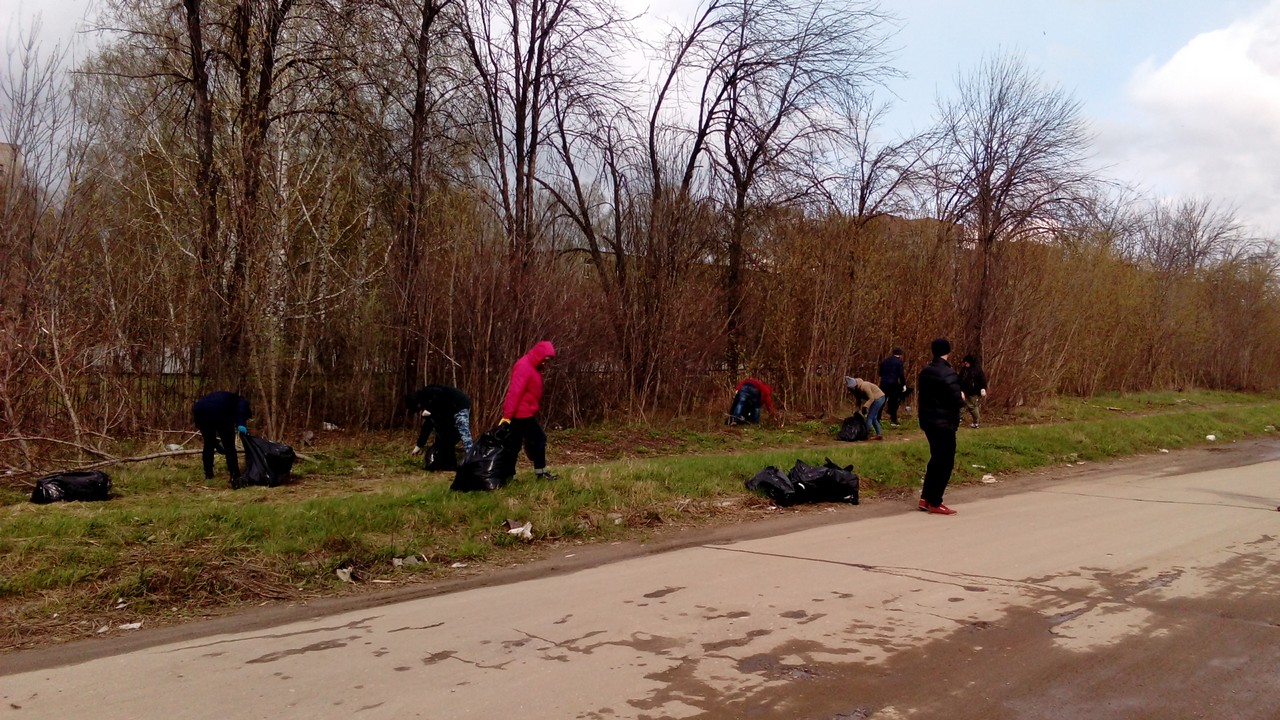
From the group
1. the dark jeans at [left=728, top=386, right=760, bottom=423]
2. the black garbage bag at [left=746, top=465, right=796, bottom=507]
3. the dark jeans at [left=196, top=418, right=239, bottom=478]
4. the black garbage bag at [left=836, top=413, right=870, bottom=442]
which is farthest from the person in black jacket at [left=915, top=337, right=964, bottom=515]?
the dark jeans at [left=196, top=418, right=239, bottom=478]

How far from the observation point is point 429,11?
47.8ft

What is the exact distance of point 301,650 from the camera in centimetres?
505

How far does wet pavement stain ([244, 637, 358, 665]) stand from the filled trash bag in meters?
6.01

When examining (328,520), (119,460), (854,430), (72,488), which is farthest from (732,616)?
(854,430)

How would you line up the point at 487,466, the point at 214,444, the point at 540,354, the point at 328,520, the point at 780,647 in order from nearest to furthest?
the point at 780,647 < the point at 328,520 < the point at 487,466 < the point at 540,354 < the point at 214,444

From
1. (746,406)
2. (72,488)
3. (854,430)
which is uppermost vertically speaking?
(746,406)

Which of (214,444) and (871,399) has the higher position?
(871,399)

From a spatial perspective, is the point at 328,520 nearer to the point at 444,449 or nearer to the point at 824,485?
the point at 444,449

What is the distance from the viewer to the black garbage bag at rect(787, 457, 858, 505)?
10.2 metres

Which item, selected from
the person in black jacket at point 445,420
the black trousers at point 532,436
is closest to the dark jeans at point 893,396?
the person in black jacket at point 445,420

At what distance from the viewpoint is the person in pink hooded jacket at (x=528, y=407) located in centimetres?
985

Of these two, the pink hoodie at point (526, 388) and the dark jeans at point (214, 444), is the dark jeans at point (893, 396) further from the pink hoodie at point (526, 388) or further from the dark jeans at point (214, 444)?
the dark jeans at point (214, 444)

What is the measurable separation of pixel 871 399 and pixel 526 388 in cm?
821

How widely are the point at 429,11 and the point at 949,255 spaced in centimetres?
1370
